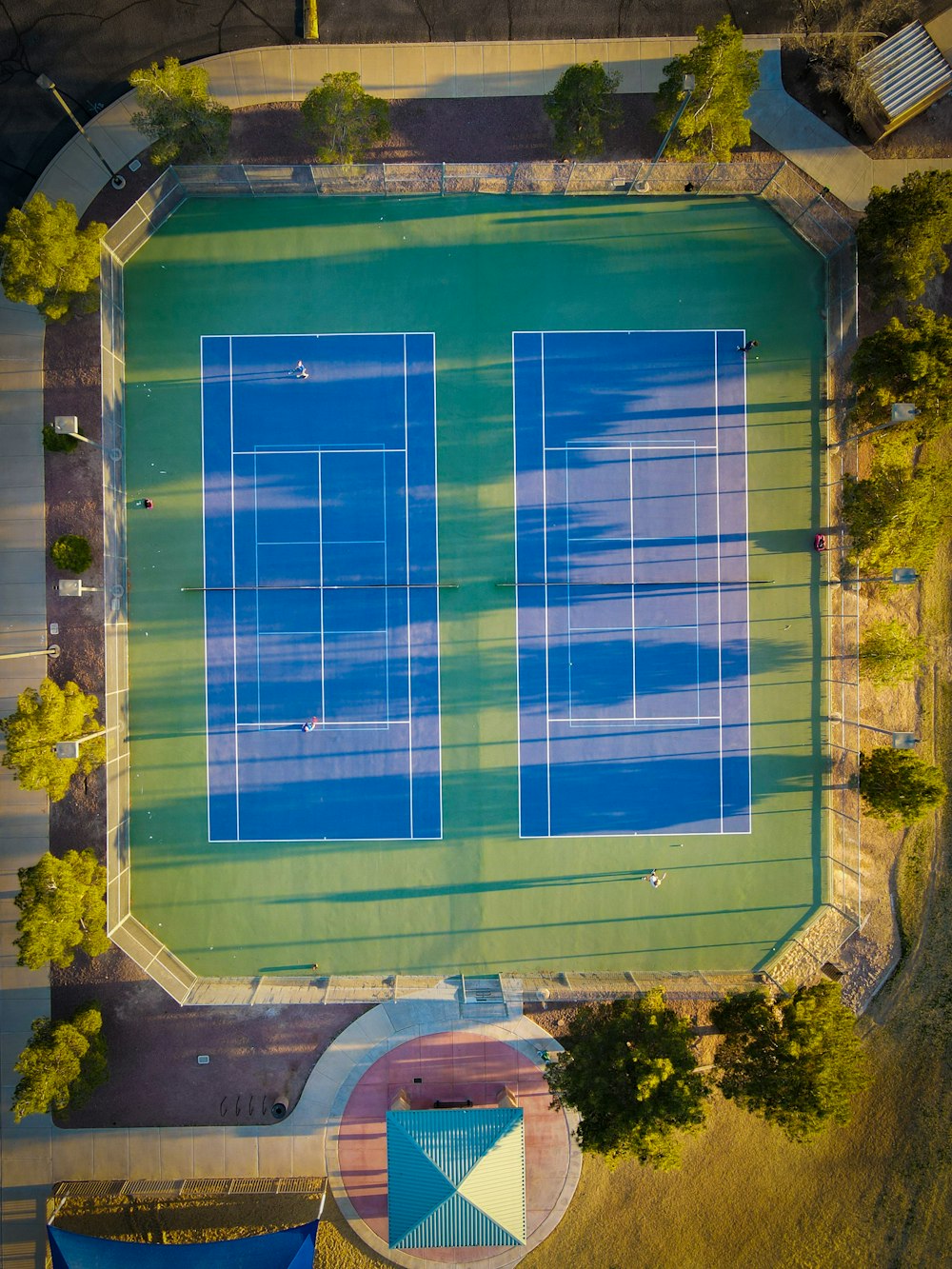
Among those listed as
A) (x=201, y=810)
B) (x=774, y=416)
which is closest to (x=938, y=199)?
(x=774, y=416)

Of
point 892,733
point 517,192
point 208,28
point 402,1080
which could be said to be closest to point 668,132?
point 517,192

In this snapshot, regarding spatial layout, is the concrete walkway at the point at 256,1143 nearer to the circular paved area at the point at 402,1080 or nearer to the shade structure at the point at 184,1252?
the circular paved area at the point at 402,1080

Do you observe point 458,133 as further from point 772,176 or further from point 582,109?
point 772,176

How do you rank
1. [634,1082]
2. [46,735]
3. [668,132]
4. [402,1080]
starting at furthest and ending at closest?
A: [402,1080] → [668,132] → [46,735] → [634,1082]

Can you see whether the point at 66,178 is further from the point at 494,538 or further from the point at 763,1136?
the point at 763,1136

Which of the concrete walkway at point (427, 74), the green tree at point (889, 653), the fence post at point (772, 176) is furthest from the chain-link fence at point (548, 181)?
the green tree at point (889, 653)

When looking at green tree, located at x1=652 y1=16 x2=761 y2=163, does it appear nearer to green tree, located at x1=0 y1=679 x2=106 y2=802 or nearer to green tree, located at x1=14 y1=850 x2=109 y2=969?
green tree, located at x1=0 y1=679 x2=106 y2=802
